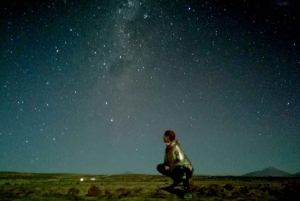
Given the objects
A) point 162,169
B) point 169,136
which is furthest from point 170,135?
point 162,169

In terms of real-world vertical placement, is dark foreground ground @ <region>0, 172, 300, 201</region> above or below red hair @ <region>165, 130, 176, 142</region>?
below

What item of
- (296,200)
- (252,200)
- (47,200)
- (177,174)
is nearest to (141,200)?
(177,174)

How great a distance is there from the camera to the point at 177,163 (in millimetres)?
7168

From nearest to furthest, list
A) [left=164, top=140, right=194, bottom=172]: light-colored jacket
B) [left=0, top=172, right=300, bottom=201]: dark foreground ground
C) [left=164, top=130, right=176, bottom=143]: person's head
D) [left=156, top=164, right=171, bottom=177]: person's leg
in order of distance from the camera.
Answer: [left=0, top=172, right=300, bottom=201]: dark foreground ground < [left=164, top=140, right=194, bottom=172]: light-colored jacket < [left=164, top=130, right=176, bottom=143]: person's head < [left=156, top=164, right=171, bottom=177]: person's leg

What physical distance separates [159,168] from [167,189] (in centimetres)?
106

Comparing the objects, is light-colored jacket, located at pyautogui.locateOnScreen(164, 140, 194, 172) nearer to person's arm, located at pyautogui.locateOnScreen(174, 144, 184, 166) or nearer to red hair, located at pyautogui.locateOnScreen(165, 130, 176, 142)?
person's arm, located at pyautogui.locateOnScreen(174, 144, 184, 166)

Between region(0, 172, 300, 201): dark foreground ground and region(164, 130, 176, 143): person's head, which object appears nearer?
region(0, 172, 300, 201): dark foreground ground

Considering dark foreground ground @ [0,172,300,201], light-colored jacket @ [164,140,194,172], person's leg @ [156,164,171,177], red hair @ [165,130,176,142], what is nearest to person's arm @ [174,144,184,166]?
light-colored jacket @ [164,140,194,172]

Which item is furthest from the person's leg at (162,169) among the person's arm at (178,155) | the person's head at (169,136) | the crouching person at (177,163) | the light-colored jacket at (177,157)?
the person's head at (169,136)

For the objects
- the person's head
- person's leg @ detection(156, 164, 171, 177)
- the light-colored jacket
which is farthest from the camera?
person's leg @ detection(156, 164, 171, 177)

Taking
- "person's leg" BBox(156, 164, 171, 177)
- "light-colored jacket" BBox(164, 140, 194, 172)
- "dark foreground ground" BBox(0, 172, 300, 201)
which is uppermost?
"light-colored jacket" BBox(164, 140, 194, 172)

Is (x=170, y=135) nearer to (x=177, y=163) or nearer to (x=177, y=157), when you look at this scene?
(x=177, y=157)

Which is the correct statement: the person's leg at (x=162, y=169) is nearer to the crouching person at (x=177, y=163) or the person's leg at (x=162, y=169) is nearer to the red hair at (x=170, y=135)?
the crouching person at (x=177, y=163)

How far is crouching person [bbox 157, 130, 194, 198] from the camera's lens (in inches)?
280
